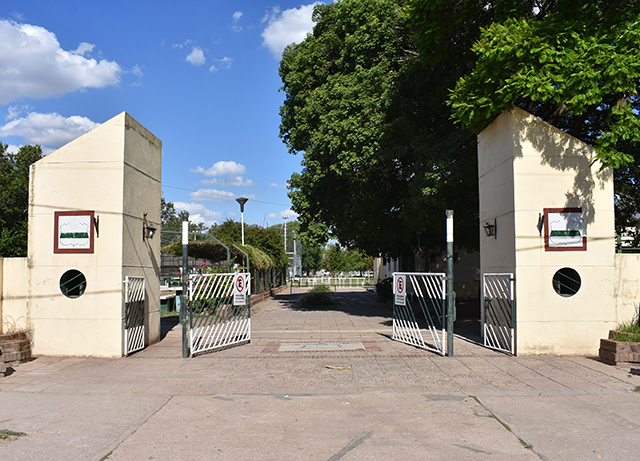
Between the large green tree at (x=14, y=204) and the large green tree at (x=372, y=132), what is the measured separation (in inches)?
522

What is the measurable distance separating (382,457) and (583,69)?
7.60m

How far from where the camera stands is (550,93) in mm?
8680

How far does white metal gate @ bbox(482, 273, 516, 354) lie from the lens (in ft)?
31.1

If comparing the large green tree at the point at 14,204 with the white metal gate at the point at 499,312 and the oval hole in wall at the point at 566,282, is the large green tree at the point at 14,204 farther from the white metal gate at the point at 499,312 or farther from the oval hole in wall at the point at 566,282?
the oval hole in wall at the point at 566,282

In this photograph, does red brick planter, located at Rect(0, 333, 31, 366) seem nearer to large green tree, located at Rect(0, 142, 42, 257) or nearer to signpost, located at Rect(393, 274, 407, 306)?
signpost, located at Rect(393, 274, 407, 306)

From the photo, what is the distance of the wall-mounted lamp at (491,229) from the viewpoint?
10.4m

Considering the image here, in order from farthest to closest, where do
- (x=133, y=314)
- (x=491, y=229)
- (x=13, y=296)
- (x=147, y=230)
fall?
(x=147, y=230) → (x=491, y=229) → (x=133, y=314) → (x=13, y=296)

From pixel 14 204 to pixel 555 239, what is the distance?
2351 cm

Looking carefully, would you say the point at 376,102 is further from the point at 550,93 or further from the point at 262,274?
the point at 262,274

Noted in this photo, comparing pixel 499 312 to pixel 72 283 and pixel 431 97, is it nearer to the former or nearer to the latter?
pixel 431 97

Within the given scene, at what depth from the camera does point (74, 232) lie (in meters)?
9.56

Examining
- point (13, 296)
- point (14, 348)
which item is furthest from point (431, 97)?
point (14, 348)

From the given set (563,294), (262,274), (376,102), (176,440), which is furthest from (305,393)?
(262,274)

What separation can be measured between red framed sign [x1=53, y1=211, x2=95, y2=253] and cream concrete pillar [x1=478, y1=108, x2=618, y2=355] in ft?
27.6
